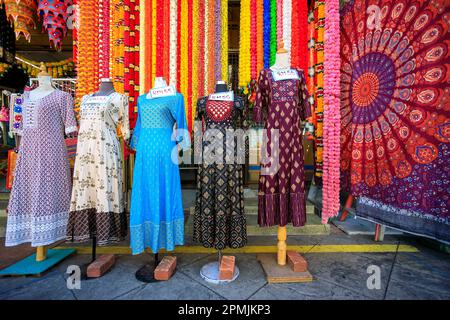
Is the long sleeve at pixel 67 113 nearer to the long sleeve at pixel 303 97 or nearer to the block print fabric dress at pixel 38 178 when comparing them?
the block print fabric dress at pixel 38 178

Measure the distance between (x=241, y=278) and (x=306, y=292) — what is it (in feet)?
1.79

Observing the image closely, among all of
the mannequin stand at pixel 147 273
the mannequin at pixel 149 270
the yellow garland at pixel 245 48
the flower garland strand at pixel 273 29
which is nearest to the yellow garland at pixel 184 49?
the yellow garland at pixel 245 48

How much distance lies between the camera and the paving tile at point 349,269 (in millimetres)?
1883

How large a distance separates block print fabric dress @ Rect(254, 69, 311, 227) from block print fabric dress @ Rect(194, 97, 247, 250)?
26cm

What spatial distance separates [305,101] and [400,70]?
3.97 feet

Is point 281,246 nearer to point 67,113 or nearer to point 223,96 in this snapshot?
point 223,96

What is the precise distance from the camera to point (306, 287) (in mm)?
1865

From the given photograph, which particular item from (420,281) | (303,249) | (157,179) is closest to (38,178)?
(157,179)

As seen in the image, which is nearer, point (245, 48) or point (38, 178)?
point (38, 178)

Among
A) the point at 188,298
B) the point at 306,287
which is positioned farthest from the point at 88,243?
the point at 306,287

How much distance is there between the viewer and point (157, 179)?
6.21 ft

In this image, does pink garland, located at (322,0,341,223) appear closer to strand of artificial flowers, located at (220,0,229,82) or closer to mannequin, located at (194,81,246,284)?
mannequin, located at (194,81,246,284)

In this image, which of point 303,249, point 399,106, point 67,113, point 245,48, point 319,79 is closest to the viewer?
point 67,113

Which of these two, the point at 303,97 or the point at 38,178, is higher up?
the point at 303,97
